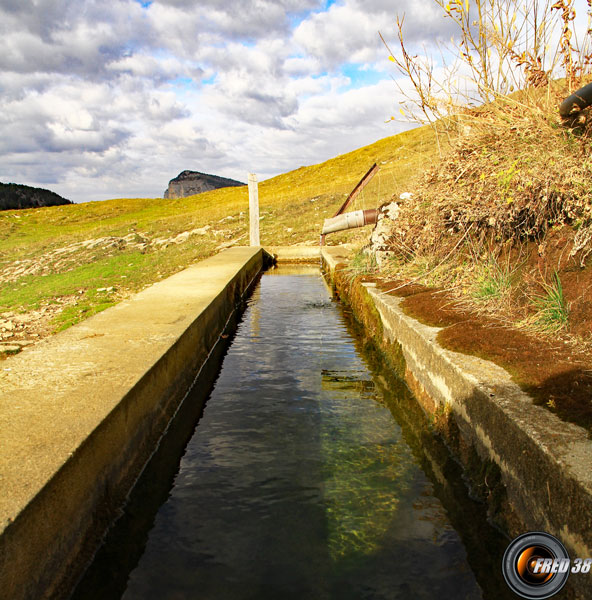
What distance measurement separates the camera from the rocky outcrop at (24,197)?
53.8 meters

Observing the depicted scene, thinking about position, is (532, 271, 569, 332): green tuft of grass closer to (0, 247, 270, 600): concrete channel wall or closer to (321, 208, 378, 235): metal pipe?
(0, 247, 270, 600): concrete channel wall

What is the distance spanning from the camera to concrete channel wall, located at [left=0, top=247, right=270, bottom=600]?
1748mm

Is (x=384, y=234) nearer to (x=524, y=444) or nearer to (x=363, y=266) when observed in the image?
(x=363, y=266)

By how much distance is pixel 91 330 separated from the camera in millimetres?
4305

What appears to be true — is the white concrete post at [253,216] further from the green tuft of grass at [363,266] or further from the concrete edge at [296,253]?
the green tuft of grass at [363,266]

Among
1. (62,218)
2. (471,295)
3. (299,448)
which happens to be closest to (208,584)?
(299,448)

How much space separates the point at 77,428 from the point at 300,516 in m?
1.23

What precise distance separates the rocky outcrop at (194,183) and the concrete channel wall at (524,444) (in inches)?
4298

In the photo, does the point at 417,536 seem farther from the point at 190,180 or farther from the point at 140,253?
the point at 190,180

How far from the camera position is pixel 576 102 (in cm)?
400

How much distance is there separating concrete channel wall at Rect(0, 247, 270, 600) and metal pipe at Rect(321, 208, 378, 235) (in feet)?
18.7

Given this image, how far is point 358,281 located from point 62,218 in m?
38.1

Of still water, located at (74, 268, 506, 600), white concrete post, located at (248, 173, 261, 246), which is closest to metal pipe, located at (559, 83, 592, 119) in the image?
still water, located at (74, 268, 506, 600)

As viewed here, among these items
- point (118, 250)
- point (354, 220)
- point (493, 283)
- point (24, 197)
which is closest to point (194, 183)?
point (24, 197)
